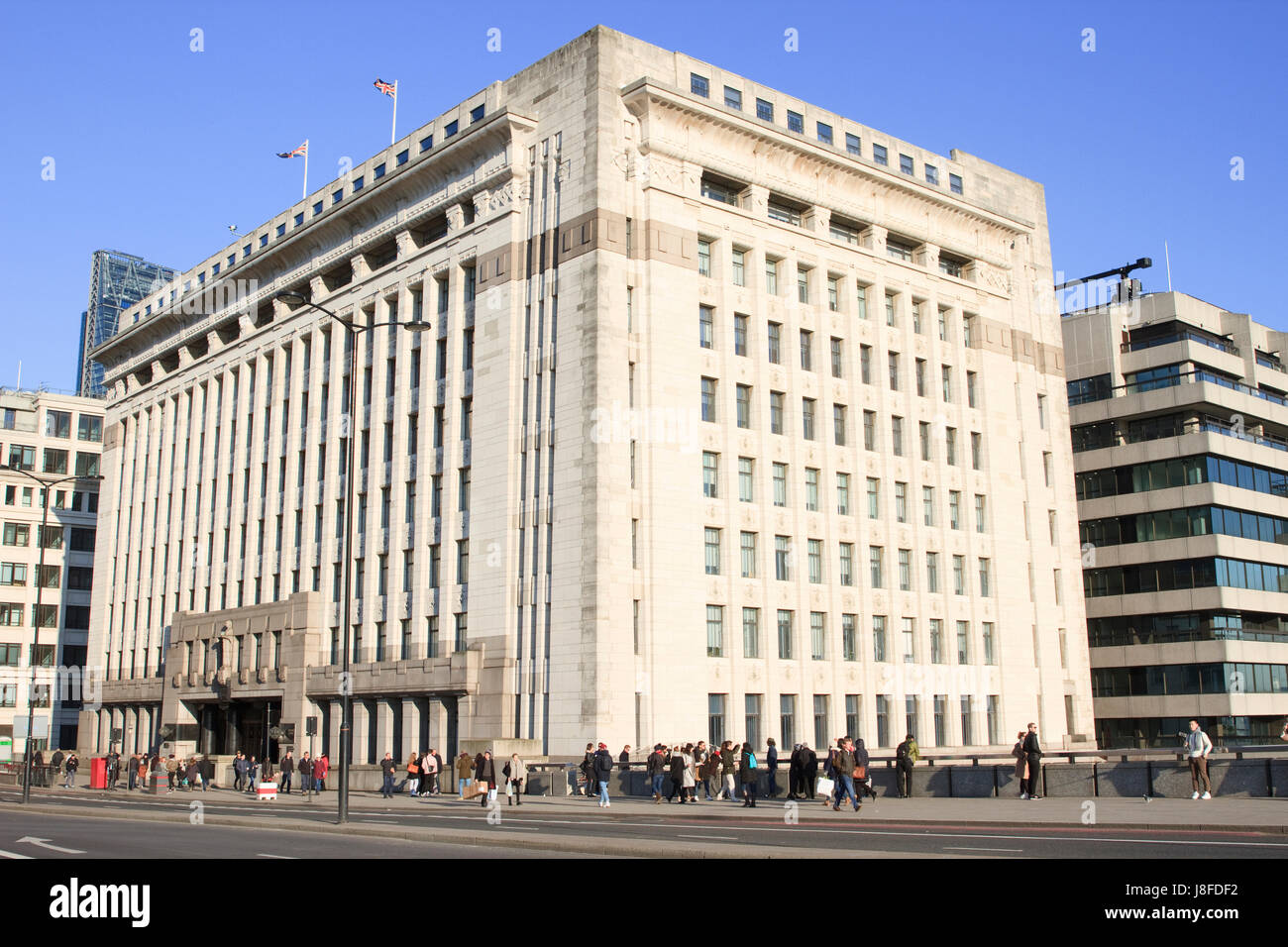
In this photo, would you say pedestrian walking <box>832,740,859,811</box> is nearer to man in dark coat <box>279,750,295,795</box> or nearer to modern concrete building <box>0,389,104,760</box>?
man in dark coat <box>279,750,295,795</box>

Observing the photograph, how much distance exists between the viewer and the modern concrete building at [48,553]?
10262 cm

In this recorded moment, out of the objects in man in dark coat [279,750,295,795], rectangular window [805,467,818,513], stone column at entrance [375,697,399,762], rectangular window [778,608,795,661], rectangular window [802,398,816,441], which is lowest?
man in dark coat [279,750,295,795]

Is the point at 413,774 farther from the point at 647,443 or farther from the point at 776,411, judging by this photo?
the point at 776,411

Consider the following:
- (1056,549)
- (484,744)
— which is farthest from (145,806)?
(1056,549)

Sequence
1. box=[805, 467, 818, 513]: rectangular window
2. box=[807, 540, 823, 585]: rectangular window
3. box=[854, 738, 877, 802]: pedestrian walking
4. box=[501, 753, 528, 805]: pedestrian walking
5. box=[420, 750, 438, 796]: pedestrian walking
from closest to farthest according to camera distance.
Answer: box=[854, 738, 877, 802]: pedestrian walking < box=[501, 753, 528, 805]: pedestrian walking < box=[420, 750, 438, 796]: pedestrian walking < box=[807, 540, 823, 585]: rectangular window < box=[805, 467, 818, 513]: rectangular window

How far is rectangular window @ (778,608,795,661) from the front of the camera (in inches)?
2070

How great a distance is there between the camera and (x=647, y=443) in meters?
49.4

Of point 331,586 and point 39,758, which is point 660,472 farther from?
point 39,758

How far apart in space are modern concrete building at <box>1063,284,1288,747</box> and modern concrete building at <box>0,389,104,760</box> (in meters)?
79.0

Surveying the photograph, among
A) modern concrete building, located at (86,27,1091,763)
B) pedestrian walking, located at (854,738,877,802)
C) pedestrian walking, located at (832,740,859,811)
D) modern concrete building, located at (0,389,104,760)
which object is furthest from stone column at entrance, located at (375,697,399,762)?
modern concrete building, located at (0,389,104,760)

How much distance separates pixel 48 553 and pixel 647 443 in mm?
77781

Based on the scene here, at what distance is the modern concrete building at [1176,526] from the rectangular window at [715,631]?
31598 mm

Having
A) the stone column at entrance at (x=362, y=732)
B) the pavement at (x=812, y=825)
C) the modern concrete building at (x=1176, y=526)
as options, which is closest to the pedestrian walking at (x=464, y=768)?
the pavement at (x=812, y=825)
